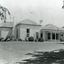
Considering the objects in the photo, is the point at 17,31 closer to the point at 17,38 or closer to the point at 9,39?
the point at 17,38

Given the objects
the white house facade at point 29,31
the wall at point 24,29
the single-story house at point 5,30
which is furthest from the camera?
the single-story house at point 5,30

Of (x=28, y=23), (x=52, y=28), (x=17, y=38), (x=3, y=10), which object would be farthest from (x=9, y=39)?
(x=3, y=10)

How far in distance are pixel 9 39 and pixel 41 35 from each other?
932 centimetres

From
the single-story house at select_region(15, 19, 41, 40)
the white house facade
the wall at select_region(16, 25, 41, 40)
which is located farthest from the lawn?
the white house facade

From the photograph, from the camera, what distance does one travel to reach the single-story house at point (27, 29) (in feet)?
111

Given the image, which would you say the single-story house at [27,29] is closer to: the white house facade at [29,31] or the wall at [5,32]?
the white house facade at [29,31]

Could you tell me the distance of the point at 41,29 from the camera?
121 feet

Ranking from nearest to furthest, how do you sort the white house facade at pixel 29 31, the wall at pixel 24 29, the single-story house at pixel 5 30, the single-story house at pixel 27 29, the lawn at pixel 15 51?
the lawn at pixel 15 51 < the wall at pixel 24 29 < the single-story house at pixel 27 29 < the white house facade at pixel 29 31 < the single-story house at pixel 5 30

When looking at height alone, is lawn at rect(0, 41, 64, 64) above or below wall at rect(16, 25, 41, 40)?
below

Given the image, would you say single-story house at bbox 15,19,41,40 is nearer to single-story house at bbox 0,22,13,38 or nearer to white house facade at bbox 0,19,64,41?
white house facade at bbox 0,19,64,41

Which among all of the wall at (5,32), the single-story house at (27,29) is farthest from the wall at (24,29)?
the wall at (5,32)

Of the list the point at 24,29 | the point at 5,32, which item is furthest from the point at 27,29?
the point at 5,32

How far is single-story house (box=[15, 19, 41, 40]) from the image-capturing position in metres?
33.9

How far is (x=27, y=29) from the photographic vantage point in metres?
34.8
